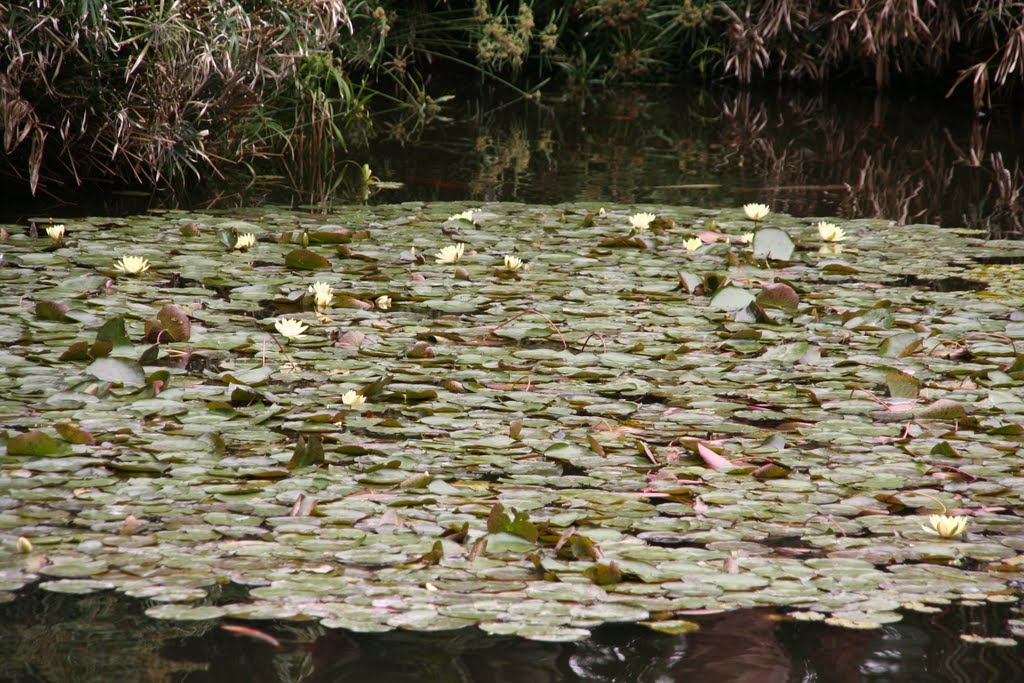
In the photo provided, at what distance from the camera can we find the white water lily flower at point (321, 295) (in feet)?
9.24

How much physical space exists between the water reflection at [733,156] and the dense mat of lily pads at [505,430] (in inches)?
41.6

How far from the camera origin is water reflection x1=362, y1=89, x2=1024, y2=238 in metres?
4.50

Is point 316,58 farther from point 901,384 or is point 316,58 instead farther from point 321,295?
point 901,384

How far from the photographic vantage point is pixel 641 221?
3.69 metres

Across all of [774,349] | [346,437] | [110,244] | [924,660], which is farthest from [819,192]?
[924,660]

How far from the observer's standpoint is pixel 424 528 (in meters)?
1.76

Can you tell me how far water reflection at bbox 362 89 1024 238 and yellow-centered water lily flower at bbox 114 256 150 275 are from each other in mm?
1434

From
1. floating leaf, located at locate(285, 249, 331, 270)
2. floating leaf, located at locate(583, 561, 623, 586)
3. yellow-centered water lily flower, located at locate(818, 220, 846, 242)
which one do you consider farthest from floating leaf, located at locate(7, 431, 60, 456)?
yellow-centered water lily flower, located at locate(818, 220, 846, 242)

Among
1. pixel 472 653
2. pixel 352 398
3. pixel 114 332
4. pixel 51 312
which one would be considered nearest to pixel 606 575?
pixel 472 653

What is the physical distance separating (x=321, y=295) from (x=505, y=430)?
0.84 m

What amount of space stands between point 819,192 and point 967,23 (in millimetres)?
2992

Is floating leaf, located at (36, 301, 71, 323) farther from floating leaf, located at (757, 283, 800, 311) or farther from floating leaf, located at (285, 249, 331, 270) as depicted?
floating leaf, located at (757, 283, 800, 311)

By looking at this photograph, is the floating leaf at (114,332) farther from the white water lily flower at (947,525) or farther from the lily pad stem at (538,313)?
the white water lily flower at (947,525)

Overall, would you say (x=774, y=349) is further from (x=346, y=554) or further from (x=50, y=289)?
(x=50, y=289)
